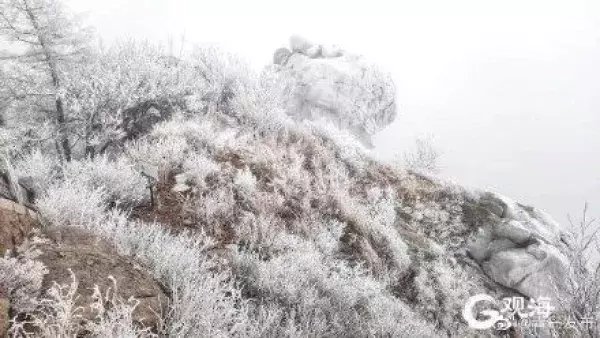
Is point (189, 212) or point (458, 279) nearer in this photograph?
point (189, 212)

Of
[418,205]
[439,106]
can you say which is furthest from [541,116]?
[418,205]

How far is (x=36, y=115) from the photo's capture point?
368 inches

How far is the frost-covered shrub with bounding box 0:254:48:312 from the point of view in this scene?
8.99 ft

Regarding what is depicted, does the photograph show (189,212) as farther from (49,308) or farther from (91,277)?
(49,308)

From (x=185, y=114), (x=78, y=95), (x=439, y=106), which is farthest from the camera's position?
(x=439, y=106)

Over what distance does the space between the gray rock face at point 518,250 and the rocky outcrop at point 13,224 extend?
280 inches

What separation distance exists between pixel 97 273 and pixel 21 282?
21.2 inches

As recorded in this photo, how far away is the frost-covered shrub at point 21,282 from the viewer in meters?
2.74

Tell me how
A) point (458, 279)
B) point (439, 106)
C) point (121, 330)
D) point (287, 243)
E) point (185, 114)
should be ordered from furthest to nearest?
point (439, 106), point (185, 114), point (458, 279), point (287, 243), point (121, 330)

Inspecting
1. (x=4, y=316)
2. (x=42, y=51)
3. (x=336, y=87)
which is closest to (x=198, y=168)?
(x=4, y=316)

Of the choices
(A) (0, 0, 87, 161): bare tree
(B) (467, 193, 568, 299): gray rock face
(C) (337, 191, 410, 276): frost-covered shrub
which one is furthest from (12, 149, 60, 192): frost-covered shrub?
(B) (467, 193, 568, 299): gray rock face

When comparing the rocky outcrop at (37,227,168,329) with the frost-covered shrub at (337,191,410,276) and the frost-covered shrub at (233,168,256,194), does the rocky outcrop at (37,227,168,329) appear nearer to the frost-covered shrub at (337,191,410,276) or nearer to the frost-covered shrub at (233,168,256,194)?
the frost-covered shrub at (233,168,256,194)

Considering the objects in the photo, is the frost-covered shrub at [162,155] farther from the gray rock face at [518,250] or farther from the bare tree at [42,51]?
the gray rock face at [518,250]

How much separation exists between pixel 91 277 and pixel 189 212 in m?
2.69
